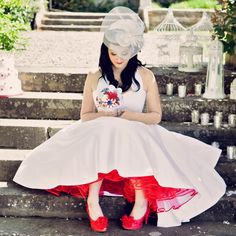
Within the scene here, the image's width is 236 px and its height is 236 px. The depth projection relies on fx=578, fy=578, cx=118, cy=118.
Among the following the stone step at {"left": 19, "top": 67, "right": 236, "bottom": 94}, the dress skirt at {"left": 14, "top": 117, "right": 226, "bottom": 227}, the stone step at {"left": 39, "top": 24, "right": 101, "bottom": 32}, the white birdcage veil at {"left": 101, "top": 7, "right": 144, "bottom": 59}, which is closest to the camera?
the dress skirt at {"left": 14, "top": 117, "right": 226, "bottom": 227}

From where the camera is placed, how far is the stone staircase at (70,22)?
12523mm

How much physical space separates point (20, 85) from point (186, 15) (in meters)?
8.43

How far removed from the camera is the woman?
12.4ft

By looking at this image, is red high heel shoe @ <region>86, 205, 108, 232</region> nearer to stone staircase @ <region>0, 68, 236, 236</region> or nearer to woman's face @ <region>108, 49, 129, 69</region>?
stone staircase @ <region>0, 68, 236, 236</region>

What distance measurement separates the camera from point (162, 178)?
12.3 feet

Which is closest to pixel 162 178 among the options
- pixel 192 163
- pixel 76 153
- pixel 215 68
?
pixel 192 163

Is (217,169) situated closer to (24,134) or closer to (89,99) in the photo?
(89,99)

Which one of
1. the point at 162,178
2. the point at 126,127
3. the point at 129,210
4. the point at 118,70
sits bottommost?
the point at 129,210

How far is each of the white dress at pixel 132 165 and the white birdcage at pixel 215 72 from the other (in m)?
0.96

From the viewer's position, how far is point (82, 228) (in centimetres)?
395

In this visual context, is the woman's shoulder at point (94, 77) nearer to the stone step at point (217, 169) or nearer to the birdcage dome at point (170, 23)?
the stone step at point (217, 169)

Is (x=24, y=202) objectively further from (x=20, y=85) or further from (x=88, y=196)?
(x=20, y=85)

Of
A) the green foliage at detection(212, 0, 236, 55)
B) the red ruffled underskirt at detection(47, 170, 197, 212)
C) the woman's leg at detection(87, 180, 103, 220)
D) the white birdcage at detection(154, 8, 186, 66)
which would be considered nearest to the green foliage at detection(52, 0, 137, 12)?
the white birdcage at detection(154, 8, 186, 66)

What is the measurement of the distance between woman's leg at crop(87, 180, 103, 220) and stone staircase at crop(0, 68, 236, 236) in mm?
141
